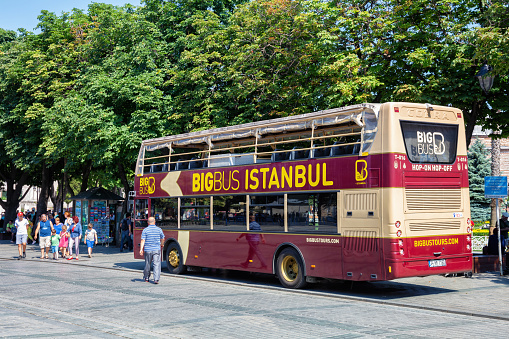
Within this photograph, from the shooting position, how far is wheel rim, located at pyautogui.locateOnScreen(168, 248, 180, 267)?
18.9m

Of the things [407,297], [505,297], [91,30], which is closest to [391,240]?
[407,297]

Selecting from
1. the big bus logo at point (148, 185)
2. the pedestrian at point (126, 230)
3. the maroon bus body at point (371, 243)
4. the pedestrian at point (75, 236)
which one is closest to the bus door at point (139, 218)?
the big bus logo at point (148, 185)

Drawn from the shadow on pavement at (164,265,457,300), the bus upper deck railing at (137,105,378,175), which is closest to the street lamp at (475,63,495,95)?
the bus upper deck railing at (137,105,378,175)

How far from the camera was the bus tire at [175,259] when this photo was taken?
61.0ft

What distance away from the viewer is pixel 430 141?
13.2m

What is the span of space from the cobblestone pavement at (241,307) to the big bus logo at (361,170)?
2600 mm

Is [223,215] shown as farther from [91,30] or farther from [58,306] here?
[91,30]

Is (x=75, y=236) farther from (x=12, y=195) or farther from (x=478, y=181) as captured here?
(x=478, y=181)

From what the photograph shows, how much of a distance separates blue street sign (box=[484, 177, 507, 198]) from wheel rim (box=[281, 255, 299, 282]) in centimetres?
661

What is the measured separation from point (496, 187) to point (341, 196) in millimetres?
6383

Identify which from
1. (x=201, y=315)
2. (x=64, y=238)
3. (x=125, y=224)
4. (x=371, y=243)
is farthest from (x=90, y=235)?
(x=201, y=315)

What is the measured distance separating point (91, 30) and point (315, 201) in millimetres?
21649

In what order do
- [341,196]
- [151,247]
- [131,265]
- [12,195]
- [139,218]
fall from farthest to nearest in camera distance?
[12,195], [131,265], [139,218], [151,247], [341,196]

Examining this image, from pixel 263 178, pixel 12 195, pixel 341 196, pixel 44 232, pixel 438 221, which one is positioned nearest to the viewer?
pixel 438 221
